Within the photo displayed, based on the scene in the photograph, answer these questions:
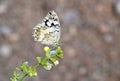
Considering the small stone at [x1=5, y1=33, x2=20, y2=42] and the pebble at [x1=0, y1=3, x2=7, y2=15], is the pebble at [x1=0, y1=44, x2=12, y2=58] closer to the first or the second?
the small stone at [x1=5, y1=33, x2=20, y2=42]

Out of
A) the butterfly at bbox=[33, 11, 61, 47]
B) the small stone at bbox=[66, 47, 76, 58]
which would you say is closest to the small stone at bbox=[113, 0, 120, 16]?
the small stone at bbox=[66, 47, 76, 58]

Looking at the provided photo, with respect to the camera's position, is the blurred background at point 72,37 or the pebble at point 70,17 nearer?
the blurred background at point 72,37

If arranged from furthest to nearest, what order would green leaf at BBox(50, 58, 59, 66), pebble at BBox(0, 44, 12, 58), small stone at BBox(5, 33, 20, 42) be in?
small stone at BBox(5, 33, 20, 42) → pebble at BBox(0, 44, 12, 58) → green leaf at BBox(50, 58, 59, 66)

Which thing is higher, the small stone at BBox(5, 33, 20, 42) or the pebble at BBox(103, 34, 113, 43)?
the pebble at BBox(103, 34, 113, 43)

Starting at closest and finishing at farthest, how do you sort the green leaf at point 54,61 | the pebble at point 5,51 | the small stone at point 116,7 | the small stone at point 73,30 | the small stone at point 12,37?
the green leaf at point 54,61 → the pebble at point 5,51 → the small stone at point 12,37 → the small stone at point 73,30 → the small stone at point 116,7

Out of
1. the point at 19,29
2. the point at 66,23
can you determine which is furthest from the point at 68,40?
the point at 19,29

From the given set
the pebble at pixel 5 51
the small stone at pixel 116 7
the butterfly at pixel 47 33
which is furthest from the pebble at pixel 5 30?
the butterfly at pixel 47 33

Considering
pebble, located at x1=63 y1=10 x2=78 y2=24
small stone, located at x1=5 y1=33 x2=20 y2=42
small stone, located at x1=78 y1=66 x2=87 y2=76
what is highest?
pebble, located at x1=63 y1=10 x2=78 y2=24

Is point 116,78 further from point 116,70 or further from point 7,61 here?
point 7,61

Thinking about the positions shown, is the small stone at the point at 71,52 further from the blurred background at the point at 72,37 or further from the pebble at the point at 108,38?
the pebble at the point at 108,38
